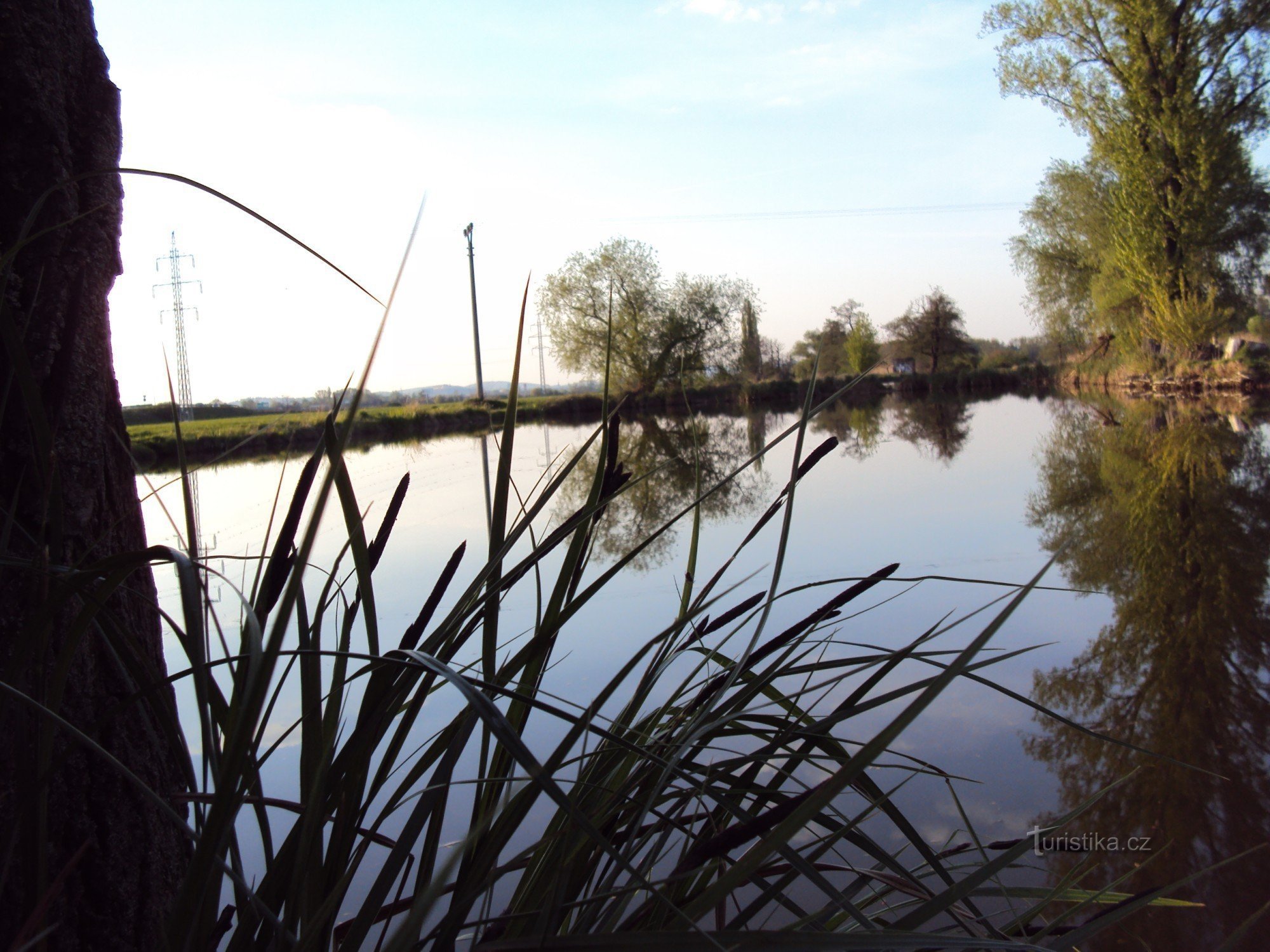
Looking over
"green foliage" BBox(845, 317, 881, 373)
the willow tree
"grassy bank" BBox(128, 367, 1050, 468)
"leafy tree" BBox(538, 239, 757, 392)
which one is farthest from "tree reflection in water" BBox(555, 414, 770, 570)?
"green foliage" BBox(845, 317, 881, 373)

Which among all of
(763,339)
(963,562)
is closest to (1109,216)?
(963,562)

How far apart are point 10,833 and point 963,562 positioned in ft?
9.71

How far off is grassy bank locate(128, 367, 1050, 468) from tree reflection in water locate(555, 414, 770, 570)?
69 cm

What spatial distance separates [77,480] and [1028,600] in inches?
96.9

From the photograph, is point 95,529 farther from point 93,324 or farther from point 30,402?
point 30,402

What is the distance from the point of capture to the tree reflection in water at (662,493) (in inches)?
141

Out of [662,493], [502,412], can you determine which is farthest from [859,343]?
[662,493]

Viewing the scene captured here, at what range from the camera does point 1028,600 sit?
252 centimetres

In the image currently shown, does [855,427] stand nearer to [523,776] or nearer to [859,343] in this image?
[523,776]

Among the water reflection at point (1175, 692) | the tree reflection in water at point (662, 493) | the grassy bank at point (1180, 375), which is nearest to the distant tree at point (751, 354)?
the grassy bank at point (1180, 375)

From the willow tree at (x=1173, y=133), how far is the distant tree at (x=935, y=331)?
69.0ft

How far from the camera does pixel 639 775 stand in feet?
1.59

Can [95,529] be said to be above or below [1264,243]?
below

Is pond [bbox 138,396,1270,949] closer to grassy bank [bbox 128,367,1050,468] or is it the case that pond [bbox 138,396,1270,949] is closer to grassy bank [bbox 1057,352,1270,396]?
grassy bank [bbox 128,367,1050,468]
